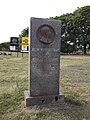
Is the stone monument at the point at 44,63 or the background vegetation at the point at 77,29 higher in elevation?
the background vegetation at the point at 77,29

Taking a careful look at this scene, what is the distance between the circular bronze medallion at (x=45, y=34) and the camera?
5410mm

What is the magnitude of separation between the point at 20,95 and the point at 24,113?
4.38ft

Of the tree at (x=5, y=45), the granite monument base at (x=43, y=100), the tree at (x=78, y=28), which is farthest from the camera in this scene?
the tree at (x=5, y=45)

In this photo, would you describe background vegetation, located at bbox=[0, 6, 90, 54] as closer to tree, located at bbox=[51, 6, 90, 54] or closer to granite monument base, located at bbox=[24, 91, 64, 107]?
tree, located at bbox=[51, 6, 90, 54]

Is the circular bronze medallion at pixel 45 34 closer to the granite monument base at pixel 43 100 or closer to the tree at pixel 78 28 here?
the granite monument base at pixel 43 100

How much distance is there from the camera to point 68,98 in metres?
5.93

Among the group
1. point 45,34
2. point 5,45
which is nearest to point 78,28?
point 45,34

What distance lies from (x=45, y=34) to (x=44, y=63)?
657 mm

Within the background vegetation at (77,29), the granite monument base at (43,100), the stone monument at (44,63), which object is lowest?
the granite monument base at (43,100)

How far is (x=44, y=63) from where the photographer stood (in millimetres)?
5477

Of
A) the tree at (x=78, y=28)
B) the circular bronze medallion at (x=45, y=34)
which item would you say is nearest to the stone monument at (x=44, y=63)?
the circular bronze medallion at (x=45, y=34)

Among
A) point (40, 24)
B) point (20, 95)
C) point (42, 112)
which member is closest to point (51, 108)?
point (42, 112)

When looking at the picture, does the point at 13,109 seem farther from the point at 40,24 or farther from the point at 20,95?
the point at 40,24

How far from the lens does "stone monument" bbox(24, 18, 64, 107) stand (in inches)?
211
